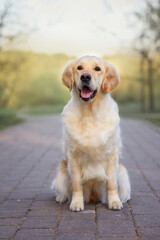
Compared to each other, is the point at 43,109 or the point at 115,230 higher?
the point at 115,230

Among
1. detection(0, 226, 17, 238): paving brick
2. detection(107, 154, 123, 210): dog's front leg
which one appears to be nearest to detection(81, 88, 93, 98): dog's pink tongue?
detection(107, 154, 123, 210): dog's front leg

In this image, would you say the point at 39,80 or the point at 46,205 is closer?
the point at 46,205

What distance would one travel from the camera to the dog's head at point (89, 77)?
3.40 meters

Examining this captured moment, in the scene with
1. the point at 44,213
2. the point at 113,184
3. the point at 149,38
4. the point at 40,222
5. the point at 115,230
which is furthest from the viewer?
the point at 149,38

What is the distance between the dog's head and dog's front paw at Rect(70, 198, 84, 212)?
1.06 m

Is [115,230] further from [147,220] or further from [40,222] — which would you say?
[40,222]

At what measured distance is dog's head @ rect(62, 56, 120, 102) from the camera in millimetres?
3402

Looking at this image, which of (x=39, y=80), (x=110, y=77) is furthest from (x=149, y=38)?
(x=110, y=77)

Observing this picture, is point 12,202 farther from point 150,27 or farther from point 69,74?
point 150,27

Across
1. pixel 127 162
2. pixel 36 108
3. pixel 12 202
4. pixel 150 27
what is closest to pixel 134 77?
pixel 150 27

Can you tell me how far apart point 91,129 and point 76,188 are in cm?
67

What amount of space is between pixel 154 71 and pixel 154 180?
2261 centimetres

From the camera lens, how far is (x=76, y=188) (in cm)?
367

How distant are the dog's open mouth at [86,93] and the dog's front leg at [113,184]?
2.16 feet
